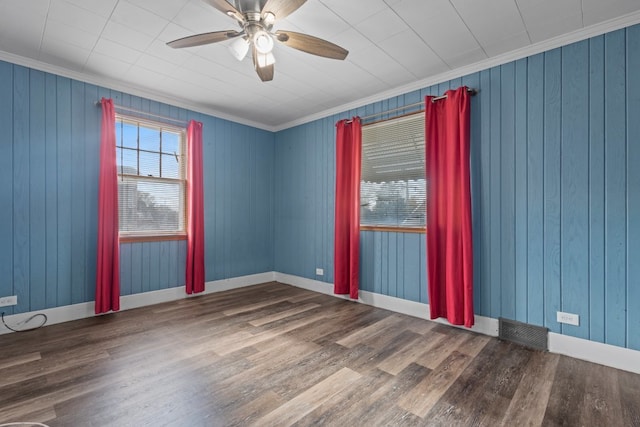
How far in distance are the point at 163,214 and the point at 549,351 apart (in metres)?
4.47

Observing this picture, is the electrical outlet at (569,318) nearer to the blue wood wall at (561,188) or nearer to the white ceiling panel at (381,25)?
the blue wood wall at (561,188)

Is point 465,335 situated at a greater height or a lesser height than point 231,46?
lesser

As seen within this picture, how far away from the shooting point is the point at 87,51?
2.80 m

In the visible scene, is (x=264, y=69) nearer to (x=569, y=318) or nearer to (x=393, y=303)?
(x=393, y=303)

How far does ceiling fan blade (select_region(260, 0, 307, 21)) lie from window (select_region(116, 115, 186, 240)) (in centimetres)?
274

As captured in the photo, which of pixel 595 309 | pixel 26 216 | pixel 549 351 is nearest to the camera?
pixel 595 309

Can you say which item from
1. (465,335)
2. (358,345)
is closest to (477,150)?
(465,335)

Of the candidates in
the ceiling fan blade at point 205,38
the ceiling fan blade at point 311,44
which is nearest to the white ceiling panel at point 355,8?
the ceiling fan blade at point 311,44

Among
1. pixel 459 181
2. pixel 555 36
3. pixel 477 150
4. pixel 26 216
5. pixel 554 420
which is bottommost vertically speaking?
pixel 554 420

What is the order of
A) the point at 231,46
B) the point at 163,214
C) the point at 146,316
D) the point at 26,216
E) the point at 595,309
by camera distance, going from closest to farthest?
the point at 231,46 → the point at 595,309 → the point at 26,216 → the point at 146,316 → the point at 163,214

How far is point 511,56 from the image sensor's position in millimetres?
2785

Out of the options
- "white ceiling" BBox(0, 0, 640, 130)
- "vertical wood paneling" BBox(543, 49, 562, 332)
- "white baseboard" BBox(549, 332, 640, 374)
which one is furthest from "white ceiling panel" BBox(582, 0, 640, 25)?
"white baseboard" BBox(549, 332, 640, 374)

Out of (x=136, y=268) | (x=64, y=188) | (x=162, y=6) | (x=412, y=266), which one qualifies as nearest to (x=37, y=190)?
(x=64, y=188)

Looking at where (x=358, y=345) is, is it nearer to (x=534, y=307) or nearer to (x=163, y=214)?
(x=534, y=307)
